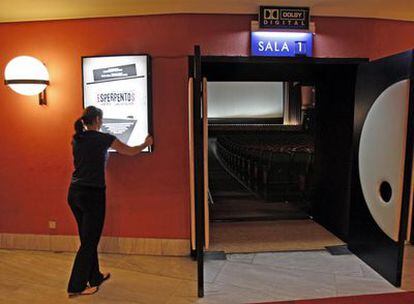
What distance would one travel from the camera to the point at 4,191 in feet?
12.9

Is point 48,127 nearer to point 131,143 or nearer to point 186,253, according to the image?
point 131,143

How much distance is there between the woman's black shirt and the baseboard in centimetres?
118

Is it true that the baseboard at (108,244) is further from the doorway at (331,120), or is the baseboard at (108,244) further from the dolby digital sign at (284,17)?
the dolby digital sign at (284,17)

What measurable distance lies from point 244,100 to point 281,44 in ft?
39.6

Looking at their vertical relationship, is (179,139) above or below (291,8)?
below

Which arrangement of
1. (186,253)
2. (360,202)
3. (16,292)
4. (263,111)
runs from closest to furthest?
(16,292) → (360,202) → (186,253) → (263,111)

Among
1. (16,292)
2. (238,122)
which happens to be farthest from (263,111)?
(16,292)

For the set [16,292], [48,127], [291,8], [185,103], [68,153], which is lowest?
[16,292]

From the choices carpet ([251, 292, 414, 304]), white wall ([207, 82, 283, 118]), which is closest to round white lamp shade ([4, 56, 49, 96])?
carpet ([251, 292, 414, 304])

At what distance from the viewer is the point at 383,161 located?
3.05 m

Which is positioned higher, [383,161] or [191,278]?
[383,161]

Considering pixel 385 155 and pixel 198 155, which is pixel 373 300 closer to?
pixel 385 155

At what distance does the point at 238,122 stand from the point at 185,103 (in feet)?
39.6

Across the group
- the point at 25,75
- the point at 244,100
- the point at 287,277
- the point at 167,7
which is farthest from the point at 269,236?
the point at 244,100
